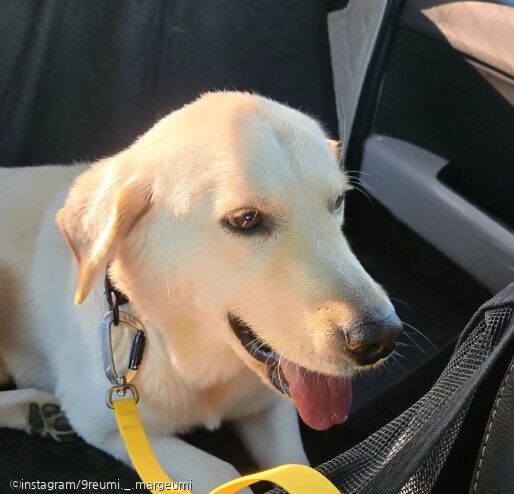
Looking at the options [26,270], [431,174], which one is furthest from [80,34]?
[431,174]

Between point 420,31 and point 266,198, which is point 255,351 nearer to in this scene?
point 266,198

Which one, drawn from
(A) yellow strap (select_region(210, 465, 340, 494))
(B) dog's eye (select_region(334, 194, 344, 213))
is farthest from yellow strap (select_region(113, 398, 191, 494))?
(B) dog's eye (select_region(334, 194, 344, 213))

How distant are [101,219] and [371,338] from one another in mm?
457

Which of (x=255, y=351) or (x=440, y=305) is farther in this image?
(x=440, y=305)

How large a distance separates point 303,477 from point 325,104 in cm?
144

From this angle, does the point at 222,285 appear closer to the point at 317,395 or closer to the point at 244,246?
the point at 244,246

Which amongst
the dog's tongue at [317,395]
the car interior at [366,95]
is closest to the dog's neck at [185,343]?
the dog's tongue at [317,395]

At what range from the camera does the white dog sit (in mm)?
1035

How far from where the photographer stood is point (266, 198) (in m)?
1.05

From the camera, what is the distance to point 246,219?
41.9 inches

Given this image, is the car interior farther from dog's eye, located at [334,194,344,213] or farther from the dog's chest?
dog's eye, located at [334,194,344,213]

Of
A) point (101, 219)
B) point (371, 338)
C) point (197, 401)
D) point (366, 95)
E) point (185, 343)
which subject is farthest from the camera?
point (366, 95)

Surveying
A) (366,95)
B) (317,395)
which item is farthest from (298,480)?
(366,95)

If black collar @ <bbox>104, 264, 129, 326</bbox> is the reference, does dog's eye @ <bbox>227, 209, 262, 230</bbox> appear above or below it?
above
